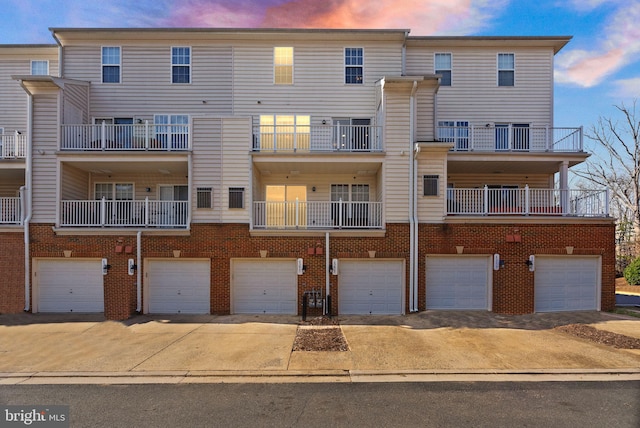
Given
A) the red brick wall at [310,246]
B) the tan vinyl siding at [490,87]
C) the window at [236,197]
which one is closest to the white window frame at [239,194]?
the window at [236,197]

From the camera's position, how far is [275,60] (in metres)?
15.1

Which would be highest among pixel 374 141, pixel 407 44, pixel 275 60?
pixel 407 44

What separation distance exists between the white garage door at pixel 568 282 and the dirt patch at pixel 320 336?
8.28 meters

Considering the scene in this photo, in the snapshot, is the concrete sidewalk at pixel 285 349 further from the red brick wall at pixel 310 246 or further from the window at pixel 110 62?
the window at pixel 110 62

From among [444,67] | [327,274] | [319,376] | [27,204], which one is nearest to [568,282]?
[327,274]

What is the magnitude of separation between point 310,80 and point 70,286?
43.5ft

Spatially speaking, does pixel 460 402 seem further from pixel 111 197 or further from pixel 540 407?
pixel 111 197

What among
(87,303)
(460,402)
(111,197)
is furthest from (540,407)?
(111,197)

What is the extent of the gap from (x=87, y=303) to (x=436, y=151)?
1474 centimetres

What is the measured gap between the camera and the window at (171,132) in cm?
1294

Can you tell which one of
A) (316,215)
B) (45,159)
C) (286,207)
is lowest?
(316,215)

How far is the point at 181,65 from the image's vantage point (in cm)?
1509

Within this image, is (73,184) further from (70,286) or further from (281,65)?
(281,65)

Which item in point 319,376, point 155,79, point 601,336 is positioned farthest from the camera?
point 155,79
